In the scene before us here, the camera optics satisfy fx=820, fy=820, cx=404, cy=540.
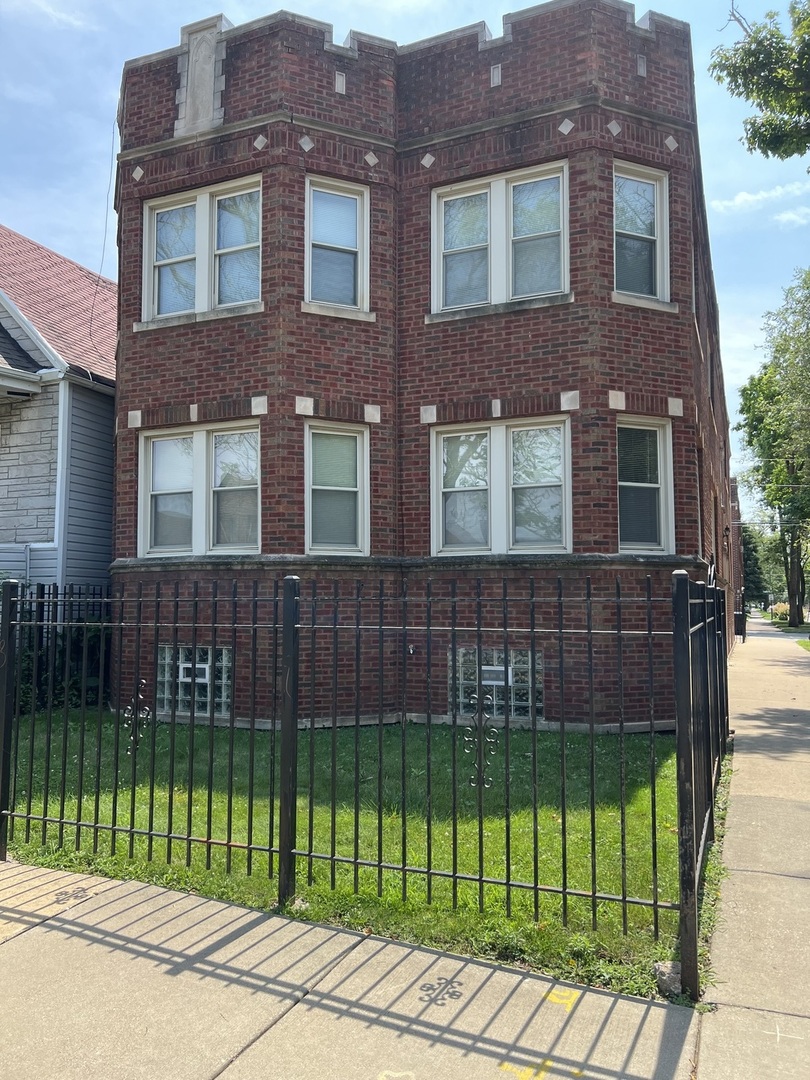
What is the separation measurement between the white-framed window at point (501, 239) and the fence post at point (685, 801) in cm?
712

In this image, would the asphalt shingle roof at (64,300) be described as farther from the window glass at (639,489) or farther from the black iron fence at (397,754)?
the window glass at (639,489)

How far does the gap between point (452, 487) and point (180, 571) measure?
3.67m

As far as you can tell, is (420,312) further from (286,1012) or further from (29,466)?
(286,1012)

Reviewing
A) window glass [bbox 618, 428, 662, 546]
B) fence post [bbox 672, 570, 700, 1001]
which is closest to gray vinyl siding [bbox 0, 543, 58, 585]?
window glass [bbox 618, 428, 662, 546]

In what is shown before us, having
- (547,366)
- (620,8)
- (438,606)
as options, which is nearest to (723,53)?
(620,8)

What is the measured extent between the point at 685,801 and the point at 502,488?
6.68 m

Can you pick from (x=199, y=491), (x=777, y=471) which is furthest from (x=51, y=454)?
(x=777, y=471)

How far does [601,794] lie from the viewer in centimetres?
654

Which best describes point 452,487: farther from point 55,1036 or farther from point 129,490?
point 55,1036

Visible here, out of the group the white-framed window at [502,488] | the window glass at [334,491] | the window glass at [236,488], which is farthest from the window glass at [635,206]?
the window glass at [236,488]

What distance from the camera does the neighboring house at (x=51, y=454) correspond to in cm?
1216

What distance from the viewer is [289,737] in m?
4.71

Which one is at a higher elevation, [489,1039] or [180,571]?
[180,571]

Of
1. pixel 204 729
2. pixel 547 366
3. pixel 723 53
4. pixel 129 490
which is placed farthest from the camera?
pixel 723 53
